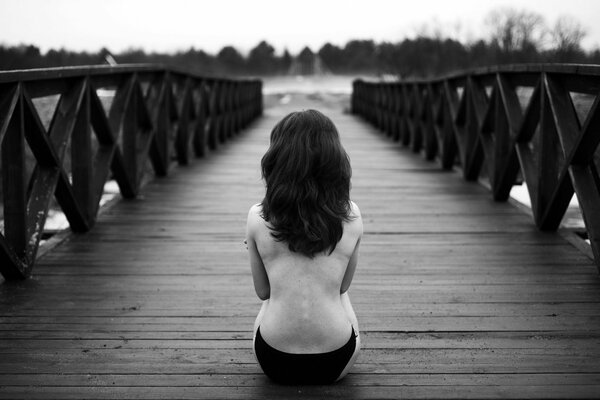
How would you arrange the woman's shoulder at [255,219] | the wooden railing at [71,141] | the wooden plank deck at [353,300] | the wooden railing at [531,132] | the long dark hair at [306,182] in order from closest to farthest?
the long dark hair at [306,182]
the woman's shoulder at [255,219]
the wooden plank deck at [353,300]
the wooden railing at [71,141]
the wooden railing at [531,132]

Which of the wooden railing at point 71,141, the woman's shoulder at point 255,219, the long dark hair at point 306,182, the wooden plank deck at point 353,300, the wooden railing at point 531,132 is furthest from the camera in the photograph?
the wooden railing at point 531,132

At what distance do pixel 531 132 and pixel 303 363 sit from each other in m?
3.49

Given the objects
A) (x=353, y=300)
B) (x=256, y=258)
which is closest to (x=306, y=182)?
(x=256, y=258)

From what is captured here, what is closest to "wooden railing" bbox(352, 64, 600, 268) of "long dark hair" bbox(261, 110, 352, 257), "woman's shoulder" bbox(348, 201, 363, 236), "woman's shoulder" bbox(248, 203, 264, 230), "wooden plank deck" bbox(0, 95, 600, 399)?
Result: "wooden plank deck" bbox(0, 95, 600, 399)

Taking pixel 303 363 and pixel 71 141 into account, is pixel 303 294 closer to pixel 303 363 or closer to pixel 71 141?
pixel 303 363

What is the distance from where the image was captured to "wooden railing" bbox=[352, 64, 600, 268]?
168 inches

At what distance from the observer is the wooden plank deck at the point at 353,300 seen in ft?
8.66

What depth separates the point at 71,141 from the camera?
16.6 feet

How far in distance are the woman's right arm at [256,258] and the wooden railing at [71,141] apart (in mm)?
1582

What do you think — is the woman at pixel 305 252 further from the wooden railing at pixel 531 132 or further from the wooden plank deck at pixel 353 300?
the wooden railing at pixel 531 132

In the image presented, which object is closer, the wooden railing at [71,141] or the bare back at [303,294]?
the bare back at [303,294]

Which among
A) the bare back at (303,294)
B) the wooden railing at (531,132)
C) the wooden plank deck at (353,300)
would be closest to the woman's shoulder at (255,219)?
the bare back at (303,294)

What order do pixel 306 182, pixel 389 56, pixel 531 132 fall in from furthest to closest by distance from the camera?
1. pixel 389 56
2. pixel 531 132
3. pixel 306 182

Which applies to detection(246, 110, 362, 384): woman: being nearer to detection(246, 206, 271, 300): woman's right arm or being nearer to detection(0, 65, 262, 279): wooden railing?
detection(246, 206, 271, 300): woman's right arm
